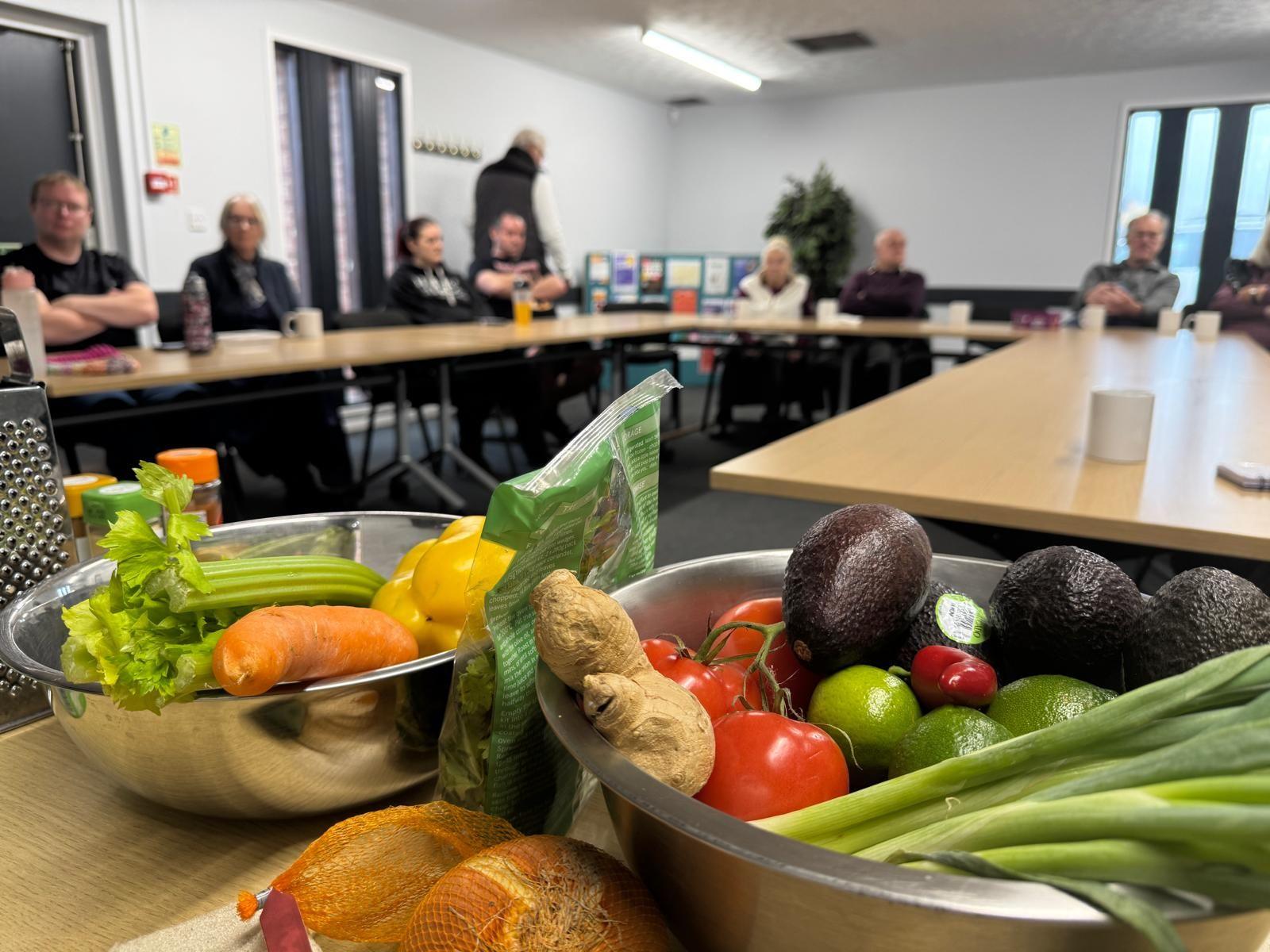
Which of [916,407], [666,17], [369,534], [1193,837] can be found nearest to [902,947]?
[1193,837]

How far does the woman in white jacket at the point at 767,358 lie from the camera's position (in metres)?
6.17

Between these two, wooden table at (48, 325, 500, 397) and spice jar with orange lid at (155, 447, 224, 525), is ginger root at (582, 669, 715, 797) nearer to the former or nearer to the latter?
spice jar with orange lid at (155, 447, 224, 525)

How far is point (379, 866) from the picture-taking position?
430 mm

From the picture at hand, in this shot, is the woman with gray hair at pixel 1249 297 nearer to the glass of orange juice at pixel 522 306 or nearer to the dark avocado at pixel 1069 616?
the glass of orange juice at pixel 522 306

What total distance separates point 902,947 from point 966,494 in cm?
110

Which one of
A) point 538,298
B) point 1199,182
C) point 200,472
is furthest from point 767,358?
point 200,472

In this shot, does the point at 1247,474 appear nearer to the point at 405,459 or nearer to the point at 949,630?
the point at 949,630

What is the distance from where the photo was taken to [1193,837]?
11.1 inches

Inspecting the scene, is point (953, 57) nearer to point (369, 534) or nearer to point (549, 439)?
point (549, 439)

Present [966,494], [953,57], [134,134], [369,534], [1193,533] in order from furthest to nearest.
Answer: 1. [953,57]
2. [134,134]
3. [966,494]
4. [1193,533]
5. [369,534]

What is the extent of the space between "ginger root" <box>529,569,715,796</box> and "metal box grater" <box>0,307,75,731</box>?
45cm

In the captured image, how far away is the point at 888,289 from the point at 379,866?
6.41 meters

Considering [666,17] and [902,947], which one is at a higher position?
[666,17]

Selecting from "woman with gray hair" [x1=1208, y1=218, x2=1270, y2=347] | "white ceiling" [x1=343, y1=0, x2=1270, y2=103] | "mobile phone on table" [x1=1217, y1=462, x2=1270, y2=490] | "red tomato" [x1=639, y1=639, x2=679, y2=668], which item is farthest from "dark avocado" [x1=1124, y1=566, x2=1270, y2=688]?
"white ceiling" [x1=343, y1=0, x2=1270, y2=103]
